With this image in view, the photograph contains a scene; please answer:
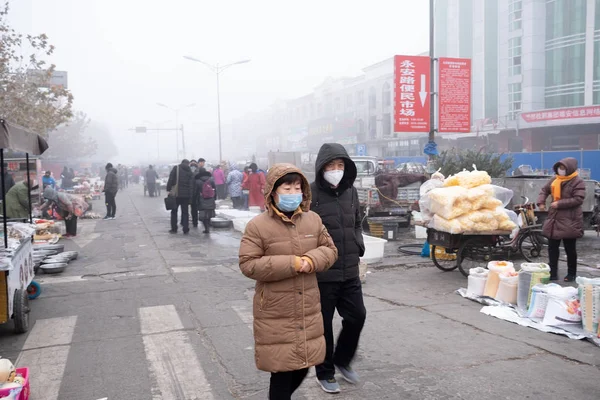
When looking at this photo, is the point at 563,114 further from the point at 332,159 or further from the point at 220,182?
the point at 332,159

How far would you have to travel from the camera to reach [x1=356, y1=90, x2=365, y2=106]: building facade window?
225 ft

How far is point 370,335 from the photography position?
5.69 metres

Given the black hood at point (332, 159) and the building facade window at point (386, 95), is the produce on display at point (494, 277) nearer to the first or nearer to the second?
the black hood at point (332, 159)

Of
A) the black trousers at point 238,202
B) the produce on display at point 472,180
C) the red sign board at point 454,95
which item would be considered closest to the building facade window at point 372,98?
the black trousers at point 238,202

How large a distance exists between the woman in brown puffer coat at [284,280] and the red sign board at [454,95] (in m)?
13.4

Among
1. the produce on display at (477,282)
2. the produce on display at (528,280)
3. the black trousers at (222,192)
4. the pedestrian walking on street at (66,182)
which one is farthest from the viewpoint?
the pedestrian walking on street at (66,182)

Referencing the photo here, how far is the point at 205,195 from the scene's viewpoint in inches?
590

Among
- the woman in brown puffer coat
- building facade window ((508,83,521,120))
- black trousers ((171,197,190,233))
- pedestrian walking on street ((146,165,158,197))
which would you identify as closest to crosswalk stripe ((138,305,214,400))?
the woman in brown puffer coat

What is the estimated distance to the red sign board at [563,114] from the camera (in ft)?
114

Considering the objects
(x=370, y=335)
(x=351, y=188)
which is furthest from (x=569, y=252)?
(x=351, y=188)

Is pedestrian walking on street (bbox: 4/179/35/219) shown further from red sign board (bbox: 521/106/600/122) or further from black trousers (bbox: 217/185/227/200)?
red sign board (bbox: 521/106/600/122)

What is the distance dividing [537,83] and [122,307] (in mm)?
42939

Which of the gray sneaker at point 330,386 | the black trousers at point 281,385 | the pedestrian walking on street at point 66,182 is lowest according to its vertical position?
the gray sneaker at point 330,386

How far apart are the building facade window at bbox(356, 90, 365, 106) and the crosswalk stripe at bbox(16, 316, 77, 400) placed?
6442cm
